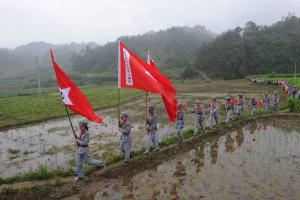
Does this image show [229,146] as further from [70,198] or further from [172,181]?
[70,198]

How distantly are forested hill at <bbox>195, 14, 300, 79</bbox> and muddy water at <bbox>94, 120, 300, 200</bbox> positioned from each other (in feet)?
219

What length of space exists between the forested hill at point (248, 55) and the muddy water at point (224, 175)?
6667 cm

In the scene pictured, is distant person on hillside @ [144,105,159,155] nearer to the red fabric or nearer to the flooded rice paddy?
the red fabric

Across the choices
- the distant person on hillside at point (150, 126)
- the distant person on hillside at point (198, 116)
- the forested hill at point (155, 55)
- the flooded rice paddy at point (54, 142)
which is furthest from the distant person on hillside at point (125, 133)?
the forested hill at point (155, 55)

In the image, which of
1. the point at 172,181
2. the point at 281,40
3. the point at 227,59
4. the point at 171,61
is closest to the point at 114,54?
the point at 171,61

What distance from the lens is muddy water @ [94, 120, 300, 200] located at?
8461 mm

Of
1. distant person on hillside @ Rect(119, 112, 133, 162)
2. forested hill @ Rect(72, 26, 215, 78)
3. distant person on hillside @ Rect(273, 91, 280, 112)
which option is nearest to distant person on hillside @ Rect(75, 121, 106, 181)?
distant person on hillside @ Rect(119, 112, 133, 162)

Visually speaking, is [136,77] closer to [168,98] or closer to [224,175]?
[168,98]

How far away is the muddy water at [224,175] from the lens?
333 inches

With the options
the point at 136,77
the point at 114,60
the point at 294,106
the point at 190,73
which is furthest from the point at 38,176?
the point at 114,60

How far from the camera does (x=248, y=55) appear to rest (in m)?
82.2

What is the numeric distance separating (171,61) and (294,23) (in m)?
41.1

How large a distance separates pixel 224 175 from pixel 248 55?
77.3 m

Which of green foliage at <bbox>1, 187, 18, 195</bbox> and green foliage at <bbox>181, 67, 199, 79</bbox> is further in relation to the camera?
green foliage at <bbox>181, 67, 199, 79</bbox>
